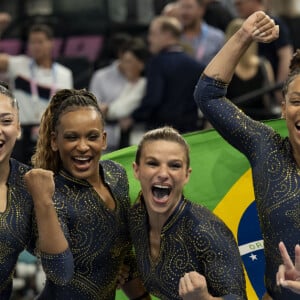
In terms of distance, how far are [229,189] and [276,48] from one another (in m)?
2.91

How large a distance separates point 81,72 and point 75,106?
13.3ft

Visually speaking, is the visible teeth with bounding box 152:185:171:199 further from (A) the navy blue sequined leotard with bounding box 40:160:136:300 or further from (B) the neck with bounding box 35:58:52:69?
(B) the neck with bounding box 35:58:52:69

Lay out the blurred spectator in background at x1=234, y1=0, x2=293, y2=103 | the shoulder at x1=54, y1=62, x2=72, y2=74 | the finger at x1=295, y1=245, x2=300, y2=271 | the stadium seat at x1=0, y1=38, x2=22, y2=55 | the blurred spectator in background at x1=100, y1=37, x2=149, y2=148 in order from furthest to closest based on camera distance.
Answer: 1. the stadium seat at x1=0, y1=38, x2=22, y2=55
2. the shoulder at x1=54, y1=62, x2=72, y2=74
3. the blurred spectator in background at x1=234, y1=0, x2=293, y2=103
4. the blurred spectator in background at x1=100, y1=37, x2=149, y2=148
5. the finger at x1=295, y1=245, x2=300, y2=271

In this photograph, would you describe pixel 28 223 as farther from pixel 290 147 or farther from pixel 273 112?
pixel 273 112

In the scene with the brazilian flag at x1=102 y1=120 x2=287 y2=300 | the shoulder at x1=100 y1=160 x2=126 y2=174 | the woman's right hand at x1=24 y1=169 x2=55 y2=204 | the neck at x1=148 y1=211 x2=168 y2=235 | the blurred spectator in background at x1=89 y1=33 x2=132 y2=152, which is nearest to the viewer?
the woman's right hand at x1=24 y1=169 x2=55 y2=204

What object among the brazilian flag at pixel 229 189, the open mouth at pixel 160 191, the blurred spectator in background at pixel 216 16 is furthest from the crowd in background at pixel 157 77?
the open mouth at pixel 160 191

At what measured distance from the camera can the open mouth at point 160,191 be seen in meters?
3.88

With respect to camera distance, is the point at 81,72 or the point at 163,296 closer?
the point at 163,296

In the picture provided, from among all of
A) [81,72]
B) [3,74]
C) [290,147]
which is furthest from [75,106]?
[81,72]

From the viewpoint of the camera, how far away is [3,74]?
752 cm

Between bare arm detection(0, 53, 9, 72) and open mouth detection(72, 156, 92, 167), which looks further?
bare arm detection(0, 53, 9, 72)

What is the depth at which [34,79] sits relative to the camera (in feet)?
24.0

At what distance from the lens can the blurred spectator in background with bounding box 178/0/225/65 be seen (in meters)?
7.54

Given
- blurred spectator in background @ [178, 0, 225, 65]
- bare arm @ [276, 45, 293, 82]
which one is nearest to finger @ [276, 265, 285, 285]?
bare arm @ [276, 45, 293, 82]
